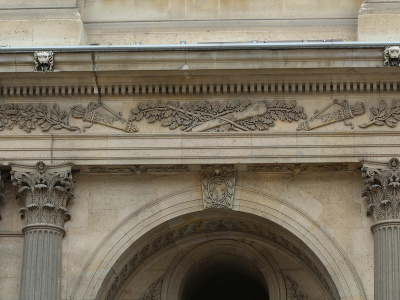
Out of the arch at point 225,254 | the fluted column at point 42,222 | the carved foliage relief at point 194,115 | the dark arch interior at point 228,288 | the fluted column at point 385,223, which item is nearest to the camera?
the fluted column at point 385,223

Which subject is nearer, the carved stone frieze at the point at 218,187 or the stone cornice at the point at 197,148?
the stone cornice at the point at 197,148

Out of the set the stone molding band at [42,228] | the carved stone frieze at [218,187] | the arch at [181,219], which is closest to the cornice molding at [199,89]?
the carved stone frieze at [218,187]

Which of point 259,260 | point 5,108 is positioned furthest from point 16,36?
point 259,260

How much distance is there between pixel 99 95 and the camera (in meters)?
19.5

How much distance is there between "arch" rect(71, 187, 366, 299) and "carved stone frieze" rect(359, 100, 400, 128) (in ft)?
5.99

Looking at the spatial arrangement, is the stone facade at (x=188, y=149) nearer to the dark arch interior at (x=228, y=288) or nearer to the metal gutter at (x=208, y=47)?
the metal gutter at (x=208, y=47)

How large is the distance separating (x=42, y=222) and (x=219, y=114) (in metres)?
3.25

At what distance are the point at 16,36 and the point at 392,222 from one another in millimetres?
6731

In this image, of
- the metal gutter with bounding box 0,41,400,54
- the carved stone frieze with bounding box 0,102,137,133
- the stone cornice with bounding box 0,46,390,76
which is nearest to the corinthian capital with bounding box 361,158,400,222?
the stone cornice with bounding box 0,46,390,76

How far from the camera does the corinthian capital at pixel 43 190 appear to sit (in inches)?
747

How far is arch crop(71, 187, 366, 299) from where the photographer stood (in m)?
18.8

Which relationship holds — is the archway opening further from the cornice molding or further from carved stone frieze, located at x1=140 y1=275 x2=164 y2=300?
the cornice molding

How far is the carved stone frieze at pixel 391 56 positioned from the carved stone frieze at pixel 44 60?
517 cm

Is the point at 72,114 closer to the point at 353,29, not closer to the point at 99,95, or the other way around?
the point at 99,95
